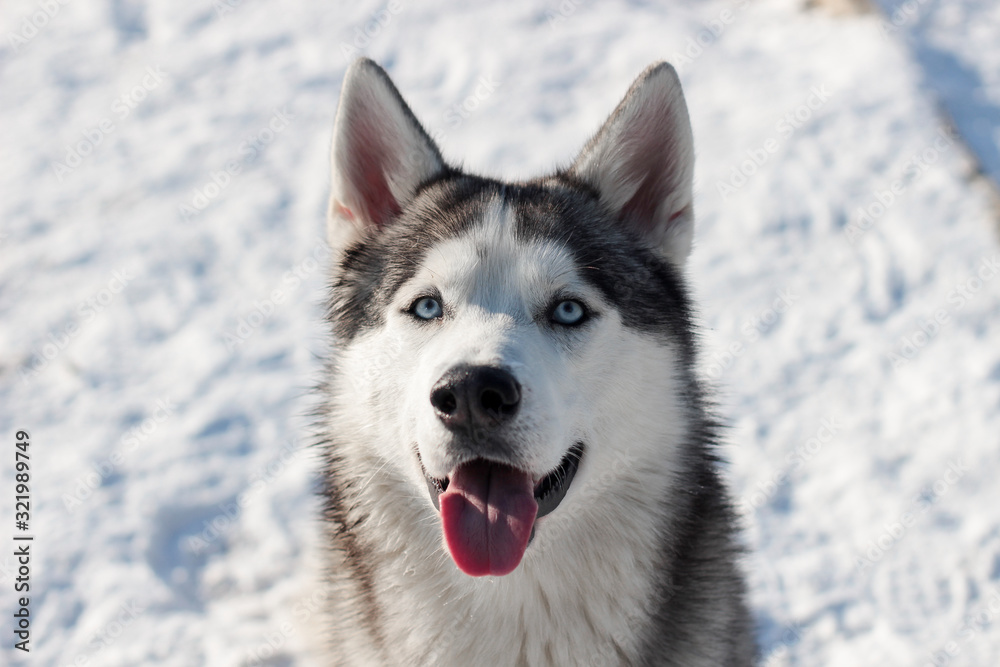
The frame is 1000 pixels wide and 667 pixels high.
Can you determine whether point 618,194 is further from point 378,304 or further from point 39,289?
point 39,289

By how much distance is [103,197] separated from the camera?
691cm

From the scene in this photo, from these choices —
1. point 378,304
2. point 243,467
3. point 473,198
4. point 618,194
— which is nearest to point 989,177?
point 618,194

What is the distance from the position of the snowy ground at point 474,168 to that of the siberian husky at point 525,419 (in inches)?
52.6

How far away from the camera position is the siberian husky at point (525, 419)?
94.5 inches
